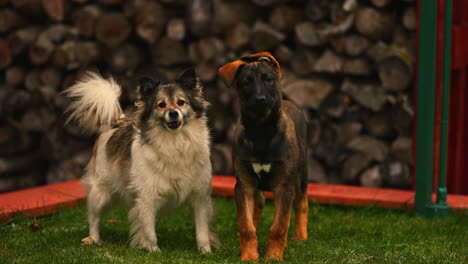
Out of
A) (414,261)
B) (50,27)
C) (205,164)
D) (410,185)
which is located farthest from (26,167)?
(414,261)

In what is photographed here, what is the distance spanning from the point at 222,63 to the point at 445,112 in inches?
93.3

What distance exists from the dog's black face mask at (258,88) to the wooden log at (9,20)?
4398 mm

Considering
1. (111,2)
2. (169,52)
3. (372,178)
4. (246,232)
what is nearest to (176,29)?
(169,52)

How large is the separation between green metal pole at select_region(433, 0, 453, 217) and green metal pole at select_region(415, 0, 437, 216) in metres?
0.08

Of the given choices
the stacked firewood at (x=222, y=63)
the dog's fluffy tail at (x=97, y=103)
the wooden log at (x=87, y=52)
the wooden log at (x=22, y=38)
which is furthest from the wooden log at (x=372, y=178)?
the wooden log at (x=22, y=38)

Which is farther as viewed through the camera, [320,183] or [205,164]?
[320,183]

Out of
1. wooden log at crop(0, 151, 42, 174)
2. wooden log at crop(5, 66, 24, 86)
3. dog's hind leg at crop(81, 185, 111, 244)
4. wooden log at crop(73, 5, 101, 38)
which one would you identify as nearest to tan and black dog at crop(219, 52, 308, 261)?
dog's hind leg at crop(81, 185, 111, 244)

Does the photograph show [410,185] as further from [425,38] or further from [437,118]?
[425,38]

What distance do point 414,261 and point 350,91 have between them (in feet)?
8.46

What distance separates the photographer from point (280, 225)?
4.08 meters

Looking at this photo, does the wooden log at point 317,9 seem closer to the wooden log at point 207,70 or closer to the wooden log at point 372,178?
the wooden log at point 207,70

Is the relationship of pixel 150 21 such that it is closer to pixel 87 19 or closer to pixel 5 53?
pixel 87 19

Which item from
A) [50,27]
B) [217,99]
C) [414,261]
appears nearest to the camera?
[414,261]

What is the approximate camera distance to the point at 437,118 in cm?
625
